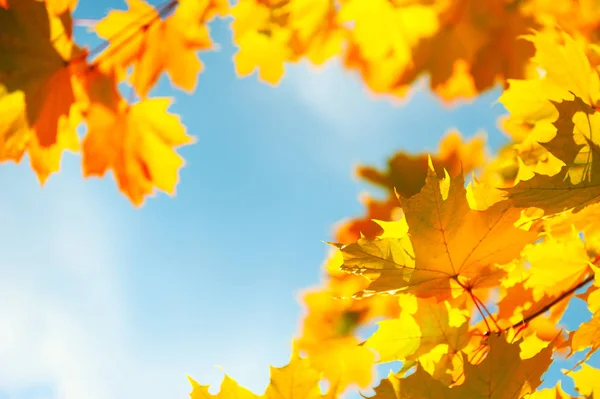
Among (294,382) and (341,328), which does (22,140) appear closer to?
(294,382)

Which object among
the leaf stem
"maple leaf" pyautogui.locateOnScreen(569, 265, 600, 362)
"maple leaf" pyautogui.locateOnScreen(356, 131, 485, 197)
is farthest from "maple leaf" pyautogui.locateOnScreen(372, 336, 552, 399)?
"maple leaf" pyautogui.locateOnScreen(356, 131, 485, 197)

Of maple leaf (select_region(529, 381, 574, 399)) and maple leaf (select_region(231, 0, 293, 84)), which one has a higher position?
maple leaf (select_region(231, 0, 293, 84))

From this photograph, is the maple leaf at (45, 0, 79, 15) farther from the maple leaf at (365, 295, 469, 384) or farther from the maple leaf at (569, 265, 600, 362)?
the maple leaf at (569, 265, 600, 362)

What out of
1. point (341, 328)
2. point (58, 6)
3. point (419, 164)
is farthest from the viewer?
point (419, 164)

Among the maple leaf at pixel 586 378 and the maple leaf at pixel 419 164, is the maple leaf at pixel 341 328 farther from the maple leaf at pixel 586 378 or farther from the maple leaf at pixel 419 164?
the maple leaf at pixel 586 378

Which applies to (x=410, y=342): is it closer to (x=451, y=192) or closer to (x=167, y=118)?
(x=451, y=192)

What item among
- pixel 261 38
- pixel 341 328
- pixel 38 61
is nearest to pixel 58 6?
pixel 38 61

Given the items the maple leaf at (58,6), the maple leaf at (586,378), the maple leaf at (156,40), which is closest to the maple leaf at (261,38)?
the maple leaf at (156,40)
